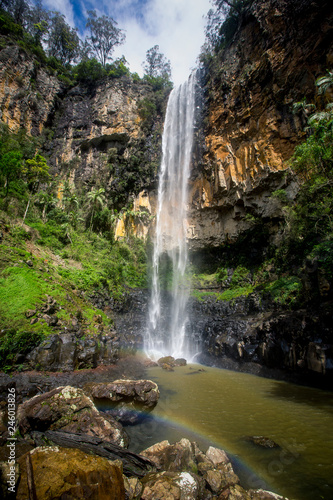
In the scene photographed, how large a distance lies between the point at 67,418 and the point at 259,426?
4015mm

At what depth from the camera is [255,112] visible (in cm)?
1697

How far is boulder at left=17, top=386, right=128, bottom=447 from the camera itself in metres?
3.88

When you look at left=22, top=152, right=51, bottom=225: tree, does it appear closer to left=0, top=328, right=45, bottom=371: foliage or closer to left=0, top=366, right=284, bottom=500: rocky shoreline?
left=0, top=328, right=45, bottom=371: foliage

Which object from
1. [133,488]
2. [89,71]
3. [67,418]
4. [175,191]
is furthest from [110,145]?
[133,488]

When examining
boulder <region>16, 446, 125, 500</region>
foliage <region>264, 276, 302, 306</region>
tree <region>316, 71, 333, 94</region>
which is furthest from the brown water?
tree <region>316, 71, 333, 94</region>

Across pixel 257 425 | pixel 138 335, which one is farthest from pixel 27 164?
pixel 257 425

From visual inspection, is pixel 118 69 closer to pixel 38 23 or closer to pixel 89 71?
pixel 89 71

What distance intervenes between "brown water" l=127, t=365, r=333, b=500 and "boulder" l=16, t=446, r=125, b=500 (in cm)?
225

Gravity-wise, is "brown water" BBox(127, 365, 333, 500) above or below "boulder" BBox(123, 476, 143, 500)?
below

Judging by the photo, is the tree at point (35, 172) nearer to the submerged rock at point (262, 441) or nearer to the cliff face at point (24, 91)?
the cliff face at point (24, 91)

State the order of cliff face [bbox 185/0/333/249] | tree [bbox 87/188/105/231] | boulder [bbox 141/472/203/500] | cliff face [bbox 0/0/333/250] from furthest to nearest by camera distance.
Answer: tree [bbox 87/188/105/231] < cliff face [bbox 0/0/333/250] < cliff face [bbox 185/0/333/249] < boulder [bbox 141/472/203/500]

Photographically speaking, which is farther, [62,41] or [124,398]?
[62,41]

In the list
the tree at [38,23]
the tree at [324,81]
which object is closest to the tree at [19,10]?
the tree at [38,23]

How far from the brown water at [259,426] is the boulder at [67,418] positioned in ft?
2.15
